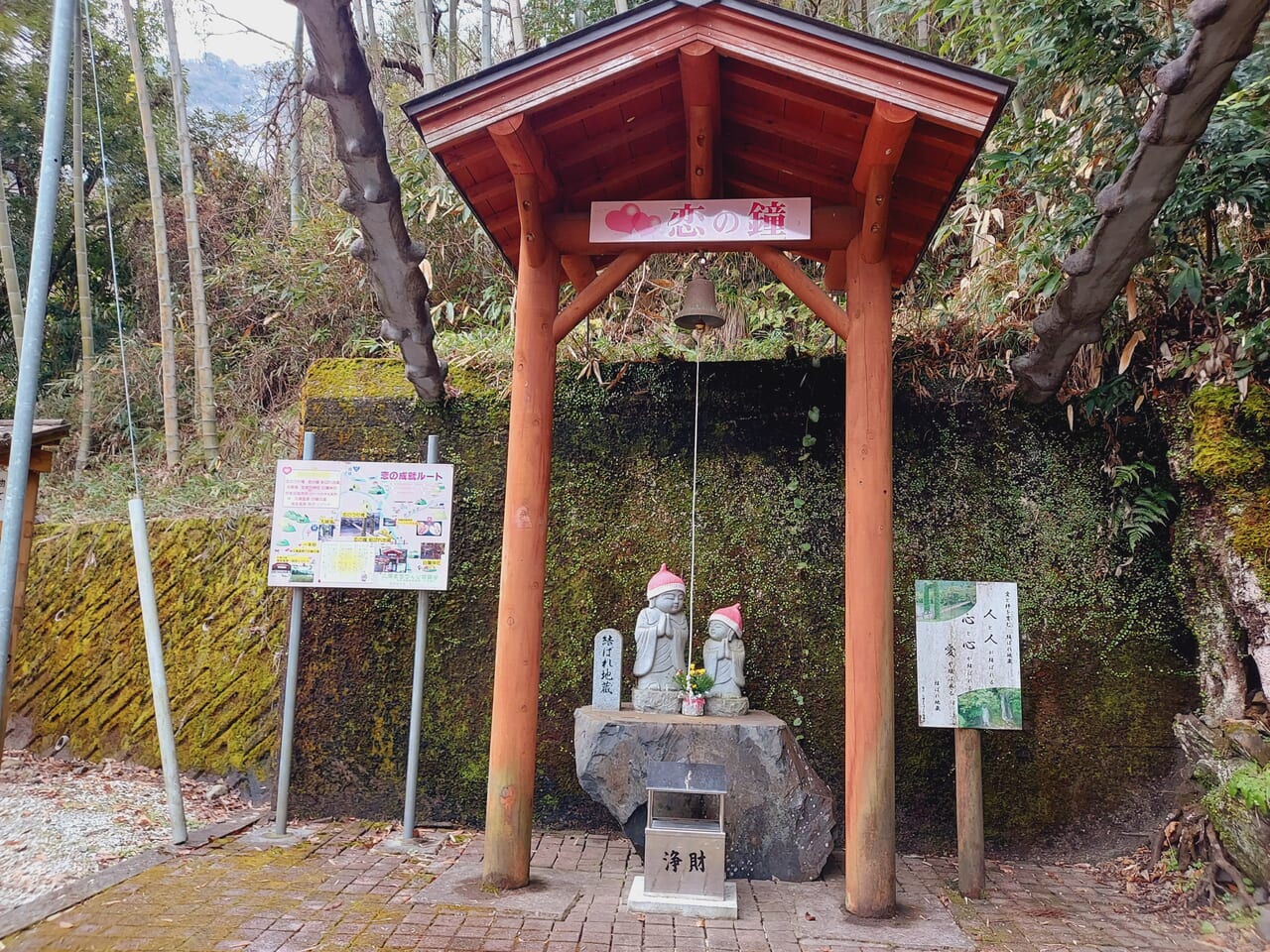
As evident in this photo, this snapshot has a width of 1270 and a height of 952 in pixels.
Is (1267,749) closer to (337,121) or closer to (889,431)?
(889,431)

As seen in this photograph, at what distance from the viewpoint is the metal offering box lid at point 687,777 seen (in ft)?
11.9

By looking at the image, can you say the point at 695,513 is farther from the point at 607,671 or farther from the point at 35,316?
the point at 35,316

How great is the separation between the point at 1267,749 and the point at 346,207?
17.7 ft

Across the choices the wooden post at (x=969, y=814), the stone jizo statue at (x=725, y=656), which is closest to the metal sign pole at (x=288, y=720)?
the stone jizo statue at (x=725, y=656)

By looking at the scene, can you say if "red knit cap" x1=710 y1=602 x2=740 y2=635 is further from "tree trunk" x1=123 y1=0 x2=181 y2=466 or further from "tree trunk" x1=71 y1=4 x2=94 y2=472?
"tree trunk" x1=123 y1=0 x2=181 y2=466

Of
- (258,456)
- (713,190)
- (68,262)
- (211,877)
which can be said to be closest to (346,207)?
(713,190)

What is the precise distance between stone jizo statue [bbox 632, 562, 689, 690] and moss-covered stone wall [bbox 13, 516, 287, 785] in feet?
9.03

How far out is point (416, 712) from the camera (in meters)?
4.65

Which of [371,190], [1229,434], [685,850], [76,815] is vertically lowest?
[76,815]

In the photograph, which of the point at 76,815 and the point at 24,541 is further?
the point at 76,815

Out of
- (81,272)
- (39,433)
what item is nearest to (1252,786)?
(39,433)

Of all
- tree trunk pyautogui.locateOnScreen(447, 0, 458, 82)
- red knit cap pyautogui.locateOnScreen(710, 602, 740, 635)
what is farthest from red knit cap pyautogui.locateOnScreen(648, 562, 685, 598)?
tree trunk pyautogui.locateOnScreen(447, 0, 458, 82)

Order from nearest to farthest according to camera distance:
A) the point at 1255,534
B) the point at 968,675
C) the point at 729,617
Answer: the point at 968,675, the point at 1255,534, the point at 729,617

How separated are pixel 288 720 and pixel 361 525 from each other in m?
1.21
